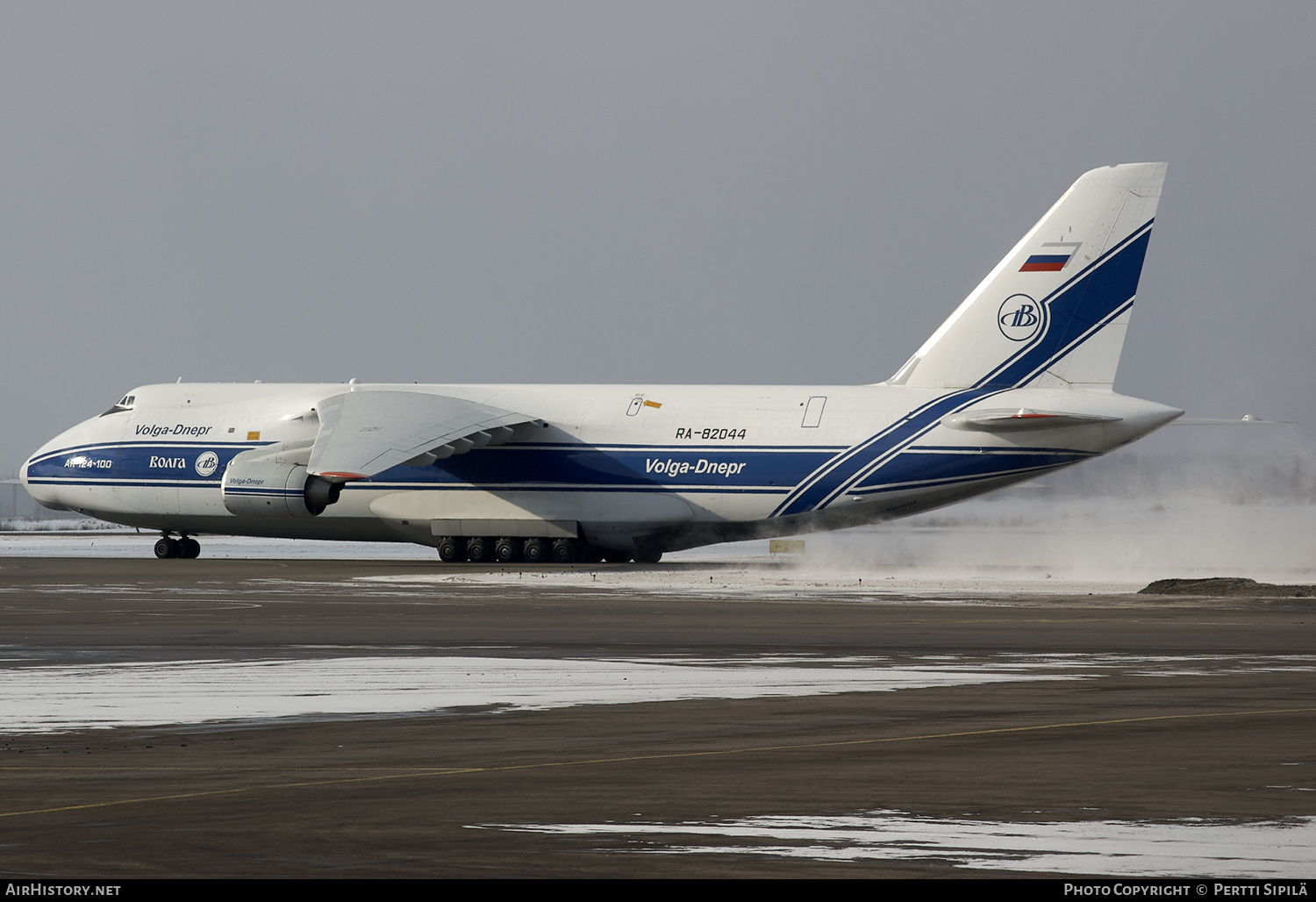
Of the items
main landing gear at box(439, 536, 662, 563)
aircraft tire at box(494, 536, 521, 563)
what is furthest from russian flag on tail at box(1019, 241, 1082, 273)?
aircraft tire at box(494, 536, 521, 563)

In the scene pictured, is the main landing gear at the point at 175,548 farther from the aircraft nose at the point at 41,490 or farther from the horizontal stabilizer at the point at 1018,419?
the horizontal stabilizer at the point at 1018,419

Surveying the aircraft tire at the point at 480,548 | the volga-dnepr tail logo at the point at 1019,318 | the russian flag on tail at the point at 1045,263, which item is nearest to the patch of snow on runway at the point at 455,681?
the volga-dnepr tail logo at the point at 1019,318

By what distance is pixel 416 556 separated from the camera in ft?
176

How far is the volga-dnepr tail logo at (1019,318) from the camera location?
40375 mm

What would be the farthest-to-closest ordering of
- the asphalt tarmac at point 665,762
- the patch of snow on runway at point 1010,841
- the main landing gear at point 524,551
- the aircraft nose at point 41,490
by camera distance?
the aircraft nose at point 41,490 → the main landing gear at point 524,551 → the asphalt tarmac at point 665,762 → the patch of snow on runway at point 1010,841

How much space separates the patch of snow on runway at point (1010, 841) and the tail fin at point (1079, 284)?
31.8 metres

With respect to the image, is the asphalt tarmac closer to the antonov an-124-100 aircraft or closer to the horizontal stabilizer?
the horizontal stabilizer

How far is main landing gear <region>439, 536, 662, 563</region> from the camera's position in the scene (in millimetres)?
44281

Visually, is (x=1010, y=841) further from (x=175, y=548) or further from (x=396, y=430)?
(x=175, y=548)

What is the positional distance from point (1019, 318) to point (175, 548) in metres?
24.9

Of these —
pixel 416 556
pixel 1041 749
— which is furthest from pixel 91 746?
pixel 416 556

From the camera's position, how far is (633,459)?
4266 centimetres

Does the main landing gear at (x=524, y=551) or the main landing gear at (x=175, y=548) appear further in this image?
the main landing gear at (x=175, y=548)
